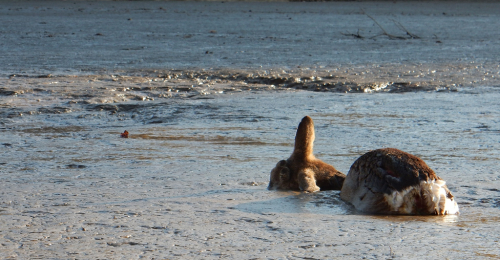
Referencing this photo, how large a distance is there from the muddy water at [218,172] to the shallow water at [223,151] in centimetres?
2

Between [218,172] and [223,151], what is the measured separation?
84 cm

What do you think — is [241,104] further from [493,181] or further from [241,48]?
[241,48]

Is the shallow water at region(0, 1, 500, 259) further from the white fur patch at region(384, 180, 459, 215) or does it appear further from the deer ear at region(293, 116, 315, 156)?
the deer ear at region(293, 116, 315, 156)

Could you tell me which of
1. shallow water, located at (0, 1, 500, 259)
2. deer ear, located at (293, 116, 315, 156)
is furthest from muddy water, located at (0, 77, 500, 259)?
deer ear, located at (293, 116, 315, 156)

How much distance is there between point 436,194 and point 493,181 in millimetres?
1183

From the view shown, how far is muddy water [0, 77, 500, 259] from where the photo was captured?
3.75 metres

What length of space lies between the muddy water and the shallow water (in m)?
0.02

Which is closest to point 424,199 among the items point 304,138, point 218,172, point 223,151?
point 304,138

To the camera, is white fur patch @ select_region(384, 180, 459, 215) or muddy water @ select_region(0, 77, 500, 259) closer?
muddy water @ select_region(0, 77, 500, 259)

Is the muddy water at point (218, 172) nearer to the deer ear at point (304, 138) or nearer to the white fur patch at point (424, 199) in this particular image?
the white fur patch at point (424, 199)

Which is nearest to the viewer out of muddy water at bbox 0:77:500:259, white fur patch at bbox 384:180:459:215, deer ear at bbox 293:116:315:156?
muddy water at bbox 0:77:500:259

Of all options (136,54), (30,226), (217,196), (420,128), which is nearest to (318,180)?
(217,196)

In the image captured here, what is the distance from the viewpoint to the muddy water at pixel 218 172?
3746 mm

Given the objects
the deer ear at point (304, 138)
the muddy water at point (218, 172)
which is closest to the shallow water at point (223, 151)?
the muddy water at point (218, 172)
